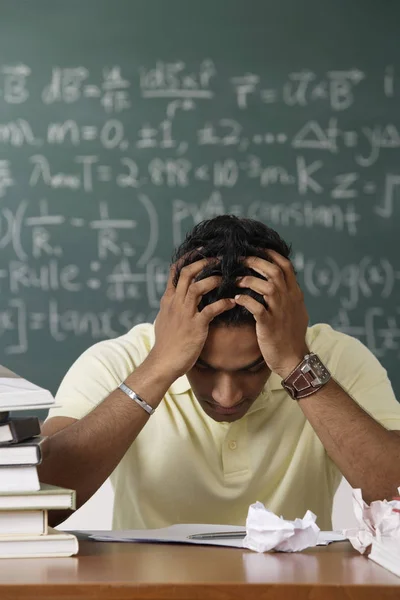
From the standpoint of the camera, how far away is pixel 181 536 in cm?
123

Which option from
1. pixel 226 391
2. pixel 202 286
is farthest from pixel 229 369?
pixel 202 286

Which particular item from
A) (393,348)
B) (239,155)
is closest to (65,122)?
(239,155)

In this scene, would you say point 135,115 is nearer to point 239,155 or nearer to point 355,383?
point 239,155

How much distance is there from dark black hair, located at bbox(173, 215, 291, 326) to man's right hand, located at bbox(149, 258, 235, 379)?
18 millimetres

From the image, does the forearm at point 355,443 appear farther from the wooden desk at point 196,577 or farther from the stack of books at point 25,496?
the stack of books at point 25,496

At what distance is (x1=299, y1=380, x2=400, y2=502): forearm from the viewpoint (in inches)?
60.0

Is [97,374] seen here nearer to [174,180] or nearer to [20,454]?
[20,454]

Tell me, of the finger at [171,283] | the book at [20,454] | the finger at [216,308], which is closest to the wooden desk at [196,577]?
the book at [20,454]

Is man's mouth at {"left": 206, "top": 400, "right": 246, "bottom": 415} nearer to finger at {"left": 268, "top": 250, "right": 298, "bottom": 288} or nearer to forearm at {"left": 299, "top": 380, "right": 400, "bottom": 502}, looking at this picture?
forearm at {"left": 299, "top": 380, "right": 400, "bottom": 502}

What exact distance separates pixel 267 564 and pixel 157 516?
761mm

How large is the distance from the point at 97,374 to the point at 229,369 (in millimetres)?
340

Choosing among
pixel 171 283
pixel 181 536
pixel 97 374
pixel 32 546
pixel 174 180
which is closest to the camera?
pixel 32 546

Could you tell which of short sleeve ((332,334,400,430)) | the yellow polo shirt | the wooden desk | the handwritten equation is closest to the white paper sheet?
the wooden desk

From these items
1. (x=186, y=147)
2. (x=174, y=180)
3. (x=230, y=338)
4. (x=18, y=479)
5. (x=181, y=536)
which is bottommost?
(x=181, y=536)
